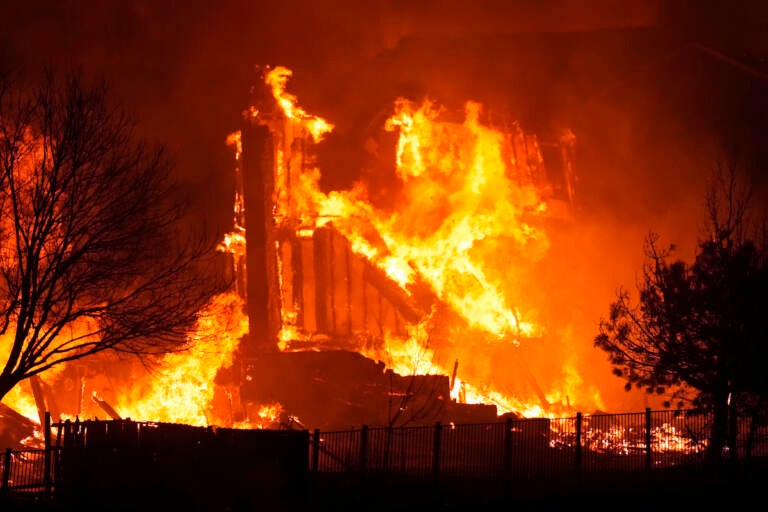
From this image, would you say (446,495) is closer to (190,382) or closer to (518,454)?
(518,454)

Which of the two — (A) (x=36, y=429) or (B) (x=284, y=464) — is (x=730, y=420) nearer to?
(B) (x=284, y=464)

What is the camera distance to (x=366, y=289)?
2808 cm

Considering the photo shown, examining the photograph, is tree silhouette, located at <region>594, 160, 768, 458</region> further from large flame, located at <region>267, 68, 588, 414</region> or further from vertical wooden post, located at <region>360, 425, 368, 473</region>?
large flame, located at <region>267, 68, 588, 414</region>

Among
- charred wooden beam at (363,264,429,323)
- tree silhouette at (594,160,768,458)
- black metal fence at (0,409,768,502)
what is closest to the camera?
black metal fence at (0,409,768,502)

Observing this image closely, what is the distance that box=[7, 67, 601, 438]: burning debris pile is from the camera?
80.3 ft

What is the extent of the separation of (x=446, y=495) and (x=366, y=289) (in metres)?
14.1

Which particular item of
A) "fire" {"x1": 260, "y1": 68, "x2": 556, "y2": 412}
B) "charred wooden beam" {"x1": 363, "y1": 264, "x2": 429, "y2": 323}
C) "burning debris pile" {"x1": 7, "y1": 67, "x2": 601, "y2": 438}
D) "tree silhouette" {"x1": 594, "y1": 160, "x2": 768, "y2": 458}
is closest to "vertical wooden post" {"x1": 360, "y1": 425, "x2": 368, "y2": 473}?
"tree silhouette" {"x1": 594, "y1": 160, "x2": 768, "y2": 458}

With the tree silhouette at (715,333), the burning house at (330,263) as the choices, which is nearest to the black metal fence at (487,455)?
the tree silhouette at (715,333)

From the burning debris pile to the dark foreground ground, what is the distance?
772 centimetres

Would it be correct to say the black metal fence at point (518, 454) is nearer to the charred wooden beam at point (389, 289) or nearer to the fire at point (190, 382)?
the fire at point (190, 382)

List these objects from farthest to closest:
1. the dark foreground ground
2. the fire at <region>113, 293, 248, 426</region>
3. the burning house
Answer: the burning house, the fire at <region>113, 293, 248, 426</region>, the dark foreground ground

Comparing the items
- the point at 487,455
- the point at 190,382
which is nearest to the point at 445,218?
the point at 190,382

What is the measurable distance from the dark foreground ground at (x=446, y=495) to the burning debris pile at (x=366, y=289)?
25.3 ft

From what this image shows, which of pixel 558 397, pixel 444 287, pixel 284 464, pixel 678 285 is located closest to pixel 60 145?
pixel 284 464
